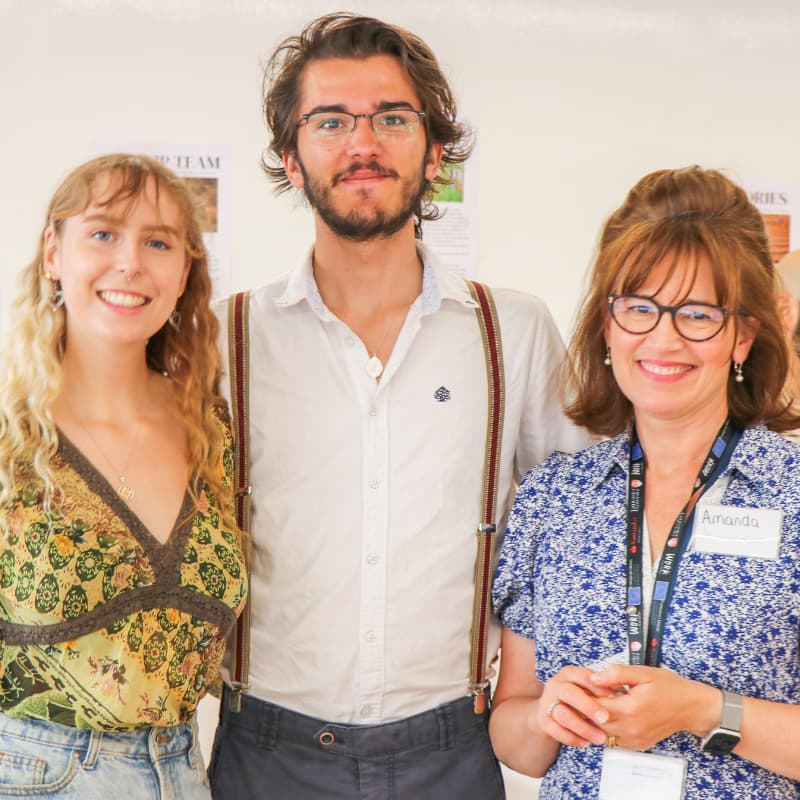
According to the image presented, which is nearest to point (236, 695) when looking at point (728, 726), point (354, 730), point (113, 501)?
point (354, 730)

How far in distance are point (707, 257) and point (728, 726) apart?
25.5 inches

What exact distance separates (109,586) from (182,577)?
113 millimetres

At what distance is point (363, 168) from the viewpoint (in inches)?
70.9

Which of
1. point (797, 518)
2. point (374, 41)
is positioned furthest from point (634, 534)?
point (374, 41)

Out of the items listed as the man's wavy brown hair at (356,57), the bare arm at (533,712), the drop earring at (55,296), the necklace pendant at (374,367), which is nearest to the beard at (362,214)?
the man's wavy brown hair at (356,57)

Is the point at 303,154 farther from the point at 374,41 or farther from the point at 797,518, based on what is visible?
the point at 797,518

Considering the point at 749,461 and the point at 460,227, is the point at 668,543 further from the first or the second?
the point at 460,227

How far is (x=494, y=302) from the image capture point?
192 cm

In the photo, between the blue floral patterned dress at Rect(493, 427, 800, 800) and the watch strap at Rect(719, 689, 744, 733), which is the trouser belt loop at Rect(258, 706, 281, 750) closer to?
the blue floral patterned dress at Rect(493, 427, 800, 800)

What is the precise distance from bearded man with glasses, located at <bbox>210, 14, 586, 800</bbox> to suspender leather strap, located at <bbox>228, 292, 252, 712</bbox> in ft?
0.06

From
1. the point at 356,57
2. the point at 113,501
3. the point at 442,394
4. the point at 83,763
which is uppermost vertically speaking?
the point at 356,57

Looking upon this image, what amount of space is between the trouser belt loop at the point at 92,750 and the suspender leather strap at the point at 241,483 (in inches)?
14.9

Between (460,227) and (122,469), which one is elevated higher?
(460,227)

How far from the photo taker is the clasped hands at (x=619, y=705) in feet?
4.44
